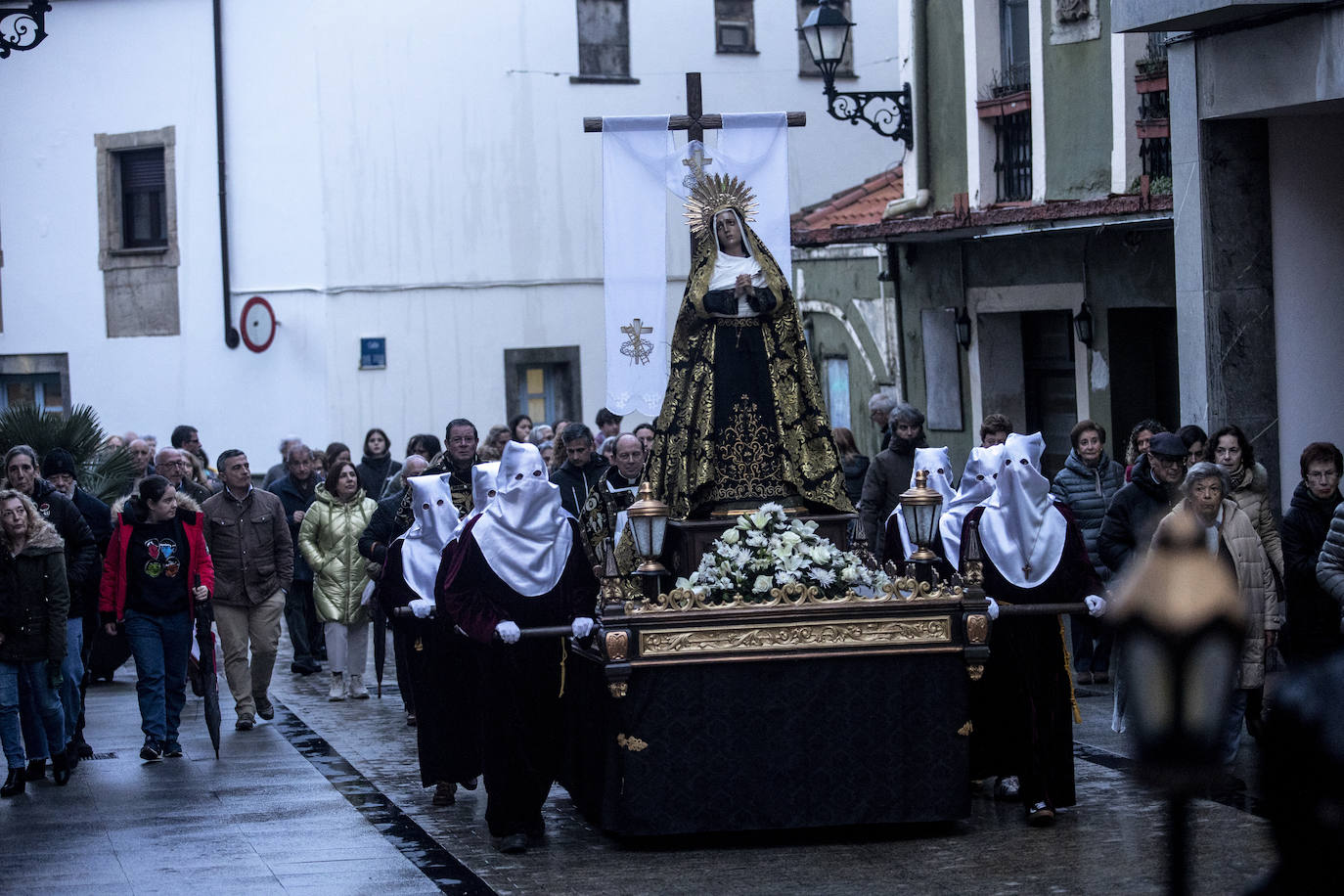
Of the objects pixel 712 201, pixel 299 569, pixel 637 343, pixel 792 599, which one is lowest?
pixel 299 569

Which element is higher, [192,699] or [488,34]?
[488,34]

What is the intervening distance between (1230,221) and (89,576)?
7.52 meters

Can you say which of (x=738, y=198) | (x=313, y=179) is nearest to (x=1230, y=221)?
(x=738, y=198)

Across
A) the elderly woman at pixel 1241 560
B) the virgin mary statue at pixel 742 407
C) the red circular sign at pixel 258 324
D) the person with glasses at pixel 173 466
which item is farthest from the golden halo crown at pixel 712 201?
the red circular sign at pixel 258 324

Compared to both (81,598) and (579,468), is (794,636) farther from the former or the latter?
(81,598)

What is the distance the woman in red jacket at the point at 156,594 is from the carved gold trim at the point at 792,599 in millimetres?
A: 4345

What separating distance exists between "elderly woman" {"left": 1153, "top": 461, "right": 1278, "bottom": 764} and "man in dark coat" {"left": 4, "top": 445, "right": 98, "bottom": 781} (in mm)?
6077

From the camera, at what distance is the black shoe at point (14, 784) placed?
1069cm

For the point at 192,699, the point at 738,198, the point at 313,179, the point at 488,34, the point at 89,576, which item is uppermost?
the point at 488,34

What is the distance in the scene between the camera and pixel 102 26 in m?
24.6

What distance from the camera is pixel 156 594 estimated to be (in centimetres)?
1180

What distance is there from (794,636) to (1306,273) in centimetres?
600

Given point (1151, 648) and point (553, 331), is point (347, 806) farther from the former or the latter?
point (553, 331)

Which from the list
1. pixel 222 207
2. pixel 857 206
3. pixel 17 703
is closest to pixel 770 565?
pixel 17 703
